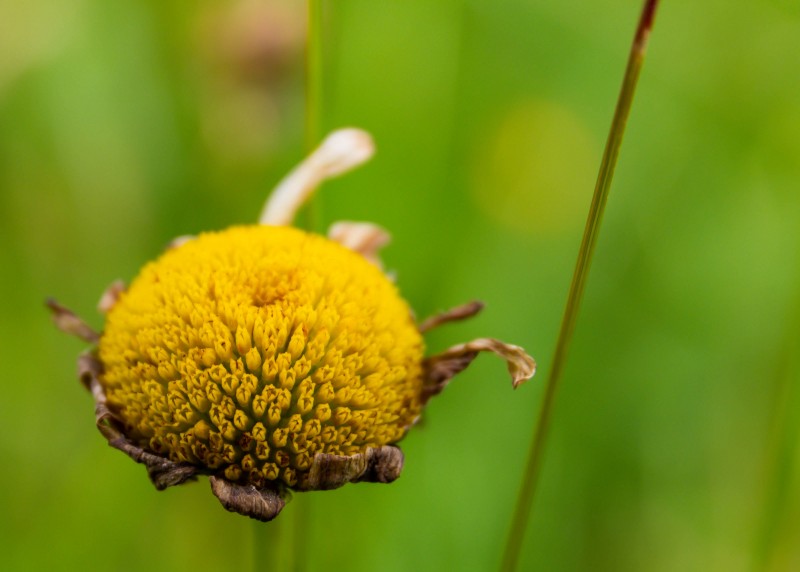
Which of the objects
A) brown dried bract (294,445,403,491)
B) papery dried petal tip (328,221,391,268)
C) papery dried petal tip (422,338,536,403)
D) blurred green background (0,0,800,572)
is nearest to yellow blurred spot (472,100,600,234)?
blurred green background (0,0,800,572)

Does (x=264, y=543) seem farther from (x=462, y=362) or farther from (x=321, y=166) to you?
(x=321, y=166)

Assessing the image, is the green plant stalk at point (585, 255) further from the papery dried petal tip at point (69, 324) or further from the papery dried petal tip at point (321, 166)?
the papery dried petal tip at point (69, 324)

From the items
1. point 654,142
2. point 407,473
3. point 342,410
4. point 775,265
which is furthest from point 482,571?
point 654,142

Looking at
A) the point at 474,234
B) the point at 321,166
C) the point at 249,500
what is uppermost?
the point at 321,166

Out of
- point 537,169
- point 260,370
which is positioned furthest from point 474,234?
point 260,370

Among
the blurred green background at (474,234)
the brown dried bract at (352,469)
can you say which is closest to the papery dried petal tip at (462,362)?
the brown dried bract at (352,469)

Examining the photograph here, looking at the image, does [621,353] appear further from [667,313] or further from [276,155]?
[276,155]
